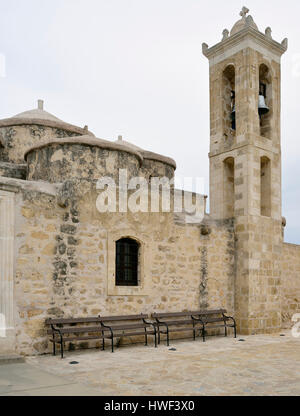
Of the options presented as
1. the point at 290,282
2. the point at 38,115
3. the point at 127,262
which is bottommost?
the point at 290,282

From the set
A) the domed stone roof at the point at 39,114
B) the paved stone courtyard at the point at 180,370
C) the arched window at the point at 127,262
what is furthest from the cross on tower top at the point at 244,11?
the paved stone courtyard at the point at 180,370

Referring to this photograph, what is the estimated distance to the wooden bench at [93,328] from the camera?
719 cm

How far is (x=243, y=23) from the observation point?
37.6 feet

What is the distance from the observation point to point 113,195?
859 centimetres

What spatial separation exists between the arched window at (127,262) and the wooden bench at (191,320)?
0.91m

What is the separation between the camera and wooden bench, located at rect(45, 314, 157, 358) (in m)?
7.19

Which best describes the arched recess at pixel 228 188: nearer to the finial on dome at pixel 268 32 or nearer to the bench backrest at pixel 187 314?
the bench backrest at pixel 187 314

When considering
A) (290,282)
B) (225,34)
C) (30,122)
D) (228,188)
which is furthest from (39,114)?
(290,282)

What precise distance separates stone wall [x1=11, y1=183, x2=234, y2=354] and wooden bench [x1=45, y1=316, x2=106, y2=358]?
0.59 ft

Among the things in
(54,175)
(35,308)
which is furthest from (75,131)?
(35,308)

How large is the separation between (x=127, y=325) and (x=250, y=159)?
5.34 metres

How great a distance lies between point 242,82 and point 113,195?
507 cm

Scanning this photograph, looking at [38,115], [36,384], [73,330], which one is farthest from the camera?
[38,115]

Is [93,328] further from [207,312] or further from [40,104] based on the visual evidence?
[40,104]
